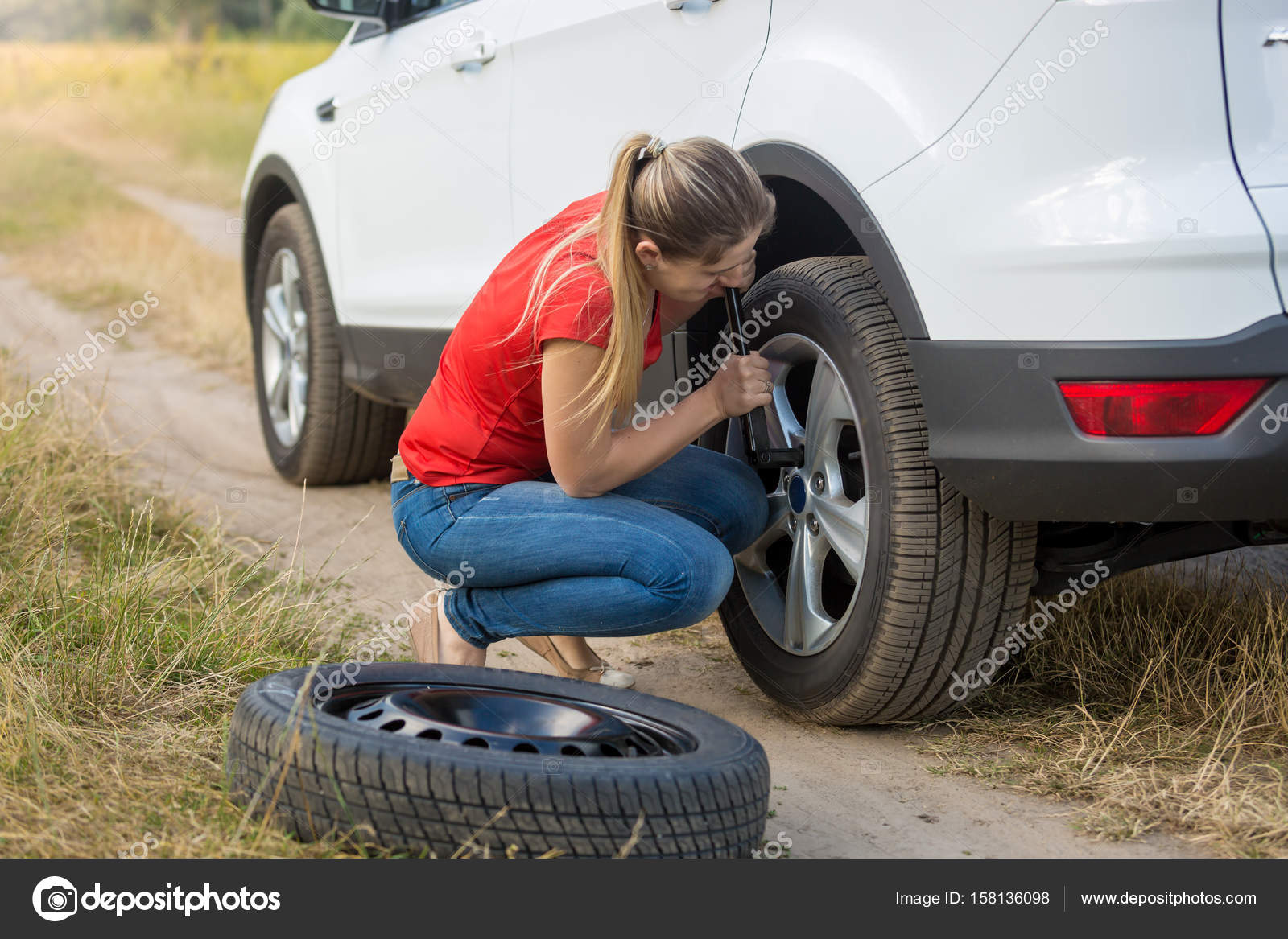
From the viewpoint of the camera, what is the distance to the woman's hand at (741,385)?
2373 millimetres

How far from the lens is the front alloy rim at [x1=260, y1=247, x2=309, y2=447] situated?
4566 millimetres

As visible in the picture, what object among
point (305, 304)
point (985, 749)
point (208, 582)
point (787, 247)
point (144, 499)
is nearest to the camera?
point (985, 749)

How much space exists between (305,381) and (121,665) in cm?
Answer: 225

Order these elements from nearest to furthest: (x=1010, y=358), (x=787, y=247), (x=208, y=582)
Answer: (x=1010, y=358)
(x=787, y=247)
(x=208, y=582)

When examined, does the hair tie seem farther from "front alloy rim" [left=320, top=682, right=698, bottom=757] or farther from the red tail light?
"front alloy rim" [left=320, top=682, right=698, bottom=757]

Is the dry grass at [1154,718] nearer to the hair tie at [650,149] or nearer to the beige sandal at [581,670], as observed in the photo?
the beige sandal at [581,670]

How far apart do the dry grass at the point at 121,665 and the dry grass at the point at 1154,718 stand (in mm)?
1313

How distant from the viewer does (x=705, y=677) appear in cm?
299

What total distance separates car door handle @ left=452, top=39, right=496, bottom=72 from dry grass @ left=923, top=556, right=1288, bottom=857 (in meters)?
2.07

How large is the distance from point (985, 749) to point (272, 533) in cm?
245

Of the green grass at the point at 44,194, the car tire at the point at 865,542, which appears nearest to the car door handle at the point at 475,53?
the car tire at the point at 865,542
